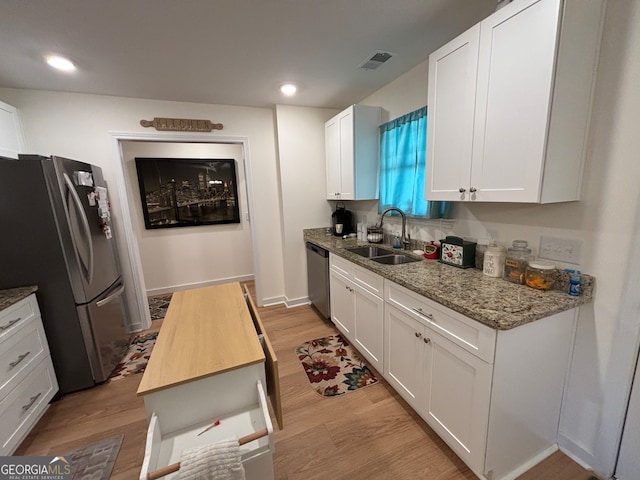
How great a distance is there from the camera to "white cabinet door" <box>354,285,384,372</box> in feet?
6.43

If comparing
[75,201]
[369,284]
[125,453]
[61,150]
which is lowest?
[125,453]

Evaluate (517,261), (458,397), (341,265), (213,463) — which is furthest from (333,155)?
(213,463)

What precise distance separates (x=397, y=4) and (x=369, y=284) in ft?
5.85

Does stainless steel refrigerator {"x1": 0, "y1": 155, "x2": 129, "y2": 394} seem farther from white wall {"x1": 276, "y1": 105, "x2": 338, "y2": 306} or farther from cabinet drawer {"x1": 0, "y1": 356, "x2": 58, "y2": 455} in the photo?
white wall {"x1": 276, "y1": 105, "x2": 338, "y2": 306}

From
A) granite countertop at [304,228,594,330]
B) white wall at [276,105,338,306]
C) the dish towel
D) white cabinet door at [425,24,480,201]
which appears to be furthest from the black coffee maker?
the dish towel

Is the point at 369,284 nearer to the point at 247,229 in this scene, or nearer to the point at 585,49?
the point at 585,49

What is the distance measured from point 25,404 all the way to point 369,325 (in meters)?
2.35

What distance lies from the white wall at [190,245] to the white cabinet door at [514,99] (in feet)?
11.9

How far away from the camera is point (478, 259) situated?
1804 mm

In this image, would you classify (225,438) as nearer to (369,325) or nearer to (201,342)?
(201,342)

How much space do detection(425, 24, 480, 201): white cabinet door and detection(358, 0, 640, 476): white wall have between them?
1.54 ft

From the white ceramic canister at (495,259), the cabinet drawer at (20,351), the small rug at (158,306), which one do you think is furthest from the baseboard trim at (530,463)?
the small rug at (158,306)

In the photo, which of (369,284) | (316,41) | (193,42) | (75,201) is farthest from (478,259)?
(75,201)

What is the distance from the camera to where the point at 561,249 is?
1.39 metres
